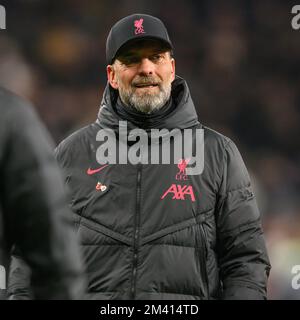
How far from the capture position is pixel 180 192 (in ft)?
8.18

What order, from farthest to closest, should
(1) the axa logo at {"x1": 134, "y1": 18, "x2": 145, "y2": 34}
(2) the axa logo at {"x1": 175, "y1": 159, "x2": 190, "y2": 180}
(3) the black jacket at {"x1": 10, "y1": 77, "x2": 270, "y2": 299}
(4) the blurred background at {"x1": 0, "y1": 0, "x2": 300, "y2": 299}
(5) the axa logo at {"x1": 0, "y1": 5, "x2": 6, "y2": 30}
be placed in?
1. (5) the axa logo at {"x1": 0, "y1": 5, "x2": 6, "y2": 30}
2. (4) the blurred background at {"x1": 0, "y1": 0, "x2": 300, "y2": 299}
3. (1) the axa logo at {"x1": 134, "y1": 18, "x2": 145, "y2": 34}
4. (2) the axa logo at {"x1": 175, "y1": 159, "x2": 190, "y2": 180}
5. (3) the black jacket at {"x1": 10, "y1": 77, "x2": 270, "y2": 299}

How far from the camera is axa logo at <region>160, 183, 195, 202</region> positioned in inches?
97.7

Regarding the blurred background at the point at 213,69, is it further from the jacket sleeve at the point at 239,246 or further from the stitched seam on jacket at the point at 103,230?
the stitched seam on jacket at the point at 103,230

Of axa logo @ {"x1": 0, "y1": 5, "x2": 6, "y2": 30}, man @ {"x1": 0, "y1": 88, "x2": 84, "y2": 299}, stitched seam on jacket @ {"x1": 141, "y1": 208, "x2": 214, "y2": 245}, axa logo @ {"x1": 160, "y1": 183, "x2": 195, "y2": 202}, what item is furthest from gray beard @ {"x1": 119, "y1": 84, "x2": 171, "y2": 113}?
axa logo @ {"x1": 0, "y1": 5, "x2": 6, "y2": 30}

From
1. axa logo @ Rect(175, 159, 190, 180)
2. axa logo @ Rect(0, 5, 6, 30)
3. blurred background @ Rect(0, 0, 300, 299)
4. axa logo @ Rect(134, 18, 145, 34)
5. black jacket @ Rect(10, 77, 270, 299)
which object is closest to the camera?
black jacket @ Rect(10, 77, 270, 299)

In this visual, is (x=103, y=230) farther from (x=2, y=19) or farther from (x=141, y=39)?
(x=2, y=19)

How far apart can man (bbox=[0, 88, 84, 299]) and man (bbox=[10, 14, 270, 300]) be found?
1.22 m

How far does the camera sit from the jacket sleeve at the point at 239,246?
2.46m

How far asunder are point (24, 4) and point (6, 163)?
5.24m

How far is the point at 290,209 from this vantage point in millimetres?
5160

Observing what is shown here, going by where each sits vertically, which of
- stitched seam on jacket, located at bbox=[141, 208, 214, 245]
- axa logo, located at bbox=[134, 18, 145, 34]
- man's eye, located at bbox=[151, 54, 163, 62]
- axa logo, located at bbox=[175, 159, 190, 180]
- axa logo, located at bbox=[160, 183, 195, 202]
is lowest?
stitched seam on jacket, located at bbox=[141, 208, 214, 245]

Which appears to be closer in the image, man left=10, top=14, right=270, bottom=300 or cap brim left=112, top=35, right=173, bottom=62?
man left=10, top=14, right=270, bottom=300

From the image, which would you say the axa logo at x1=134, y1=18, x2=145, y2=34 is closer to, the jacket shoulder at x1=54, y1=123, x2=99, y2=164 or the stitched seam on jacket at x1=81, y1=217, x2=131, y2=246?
the jacket shoulder at x1=54, y1=123, x2=99, y2=164

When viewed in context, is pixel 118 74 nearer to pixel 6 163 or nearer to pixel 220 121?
pixel 6 163
